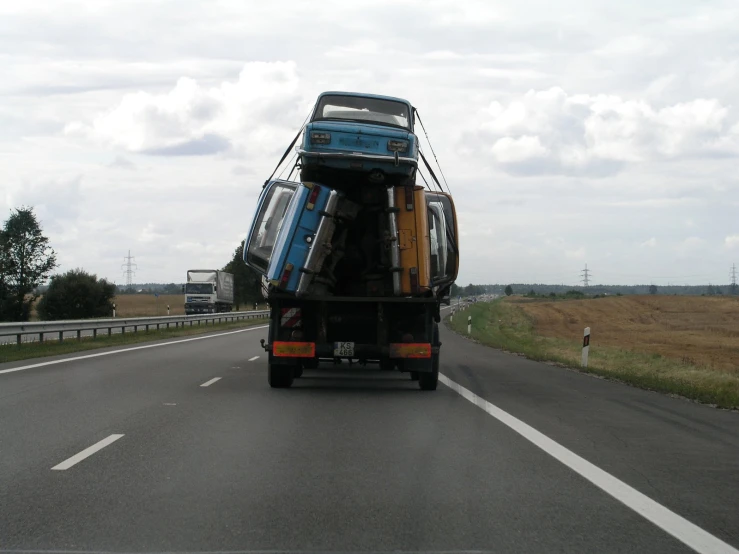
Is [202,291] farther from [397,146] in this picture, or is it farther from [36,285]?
[397,146]

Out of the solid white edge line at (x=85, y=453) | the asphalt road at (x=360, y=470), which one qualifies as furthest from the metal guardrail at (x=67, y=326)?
the solid white edge line at (x=85, y=453)

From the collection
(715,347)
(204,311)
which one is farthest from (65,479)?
(204,311)

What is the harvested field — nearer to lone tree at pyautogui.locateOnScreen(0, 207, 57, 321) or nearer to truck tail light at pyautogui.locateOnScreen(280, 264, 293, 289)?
truck tail light at pyautogui.locateOnScreen(280, 264, 293, 289)

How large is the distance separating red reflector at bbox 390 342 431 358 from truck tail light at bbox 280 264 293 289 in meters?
1.91

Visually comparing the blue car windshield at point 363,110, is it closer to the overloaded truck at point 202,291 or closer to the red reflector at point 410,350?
the red reflector at point 410,350

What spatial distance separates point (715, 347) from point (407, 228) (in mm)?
32773

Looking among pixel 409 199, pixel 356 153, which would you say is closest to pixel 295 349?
pixel 409 199

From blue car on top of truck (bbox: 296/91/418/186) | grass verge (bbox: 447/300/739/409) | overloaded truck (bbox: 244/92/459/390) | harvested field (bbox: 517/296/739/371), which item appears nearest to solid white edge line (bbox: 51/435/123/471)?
overloaded truck (bbox: 244/92/459/390)

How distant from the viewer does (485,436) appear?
33.6 ft

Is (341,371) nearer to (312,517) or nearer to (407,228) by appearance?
(407,228)

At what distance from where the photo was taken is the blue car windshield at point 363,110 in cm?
1608

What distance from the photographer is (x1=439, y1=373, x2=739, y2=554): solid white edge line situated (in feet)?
19.1

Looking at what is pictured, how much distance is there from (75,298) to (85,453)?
77.5 meters

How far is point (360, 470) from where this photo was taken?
322 inches
